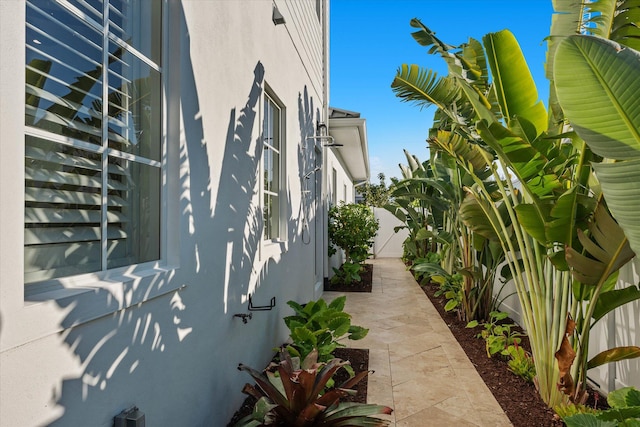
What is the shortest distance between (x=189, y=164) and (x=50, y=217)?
83cm

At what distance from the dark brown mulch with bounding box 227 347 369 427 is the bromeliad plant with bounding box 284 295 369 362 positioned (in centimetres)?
25

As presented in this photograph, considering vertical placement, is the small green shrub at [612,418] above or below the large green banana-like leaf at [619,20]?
below

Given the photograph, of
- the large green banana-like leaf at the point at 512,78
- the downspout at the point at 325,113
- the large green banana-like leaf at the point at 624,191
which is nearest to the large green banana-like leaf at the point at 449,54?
the large green banana-like leaf at the point at 512,78

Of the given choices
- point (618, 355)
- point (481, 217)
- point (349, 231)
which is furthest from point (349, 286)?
point (618, 355)

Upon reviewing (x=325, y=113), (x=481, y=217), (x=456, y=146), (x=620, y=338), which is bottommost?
(x=620, y=338)

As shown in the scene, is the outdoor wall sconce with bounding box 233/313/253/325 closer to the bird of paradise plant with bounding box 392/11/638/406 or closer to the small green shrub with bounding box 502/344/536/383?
the bird of paradise plant with bounding box 392/11/638/406

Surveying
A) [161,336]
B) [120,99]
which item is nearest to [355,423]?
[161,336]

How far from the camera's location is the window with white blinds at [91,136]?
1258 millimetres

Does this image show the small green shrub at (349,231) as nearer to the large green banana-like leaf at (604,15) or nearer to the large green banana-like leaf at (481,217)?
the large green banana-like leaf at (481,217)

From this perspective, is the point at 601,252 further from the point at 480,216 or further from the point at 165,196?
the point at 165,196

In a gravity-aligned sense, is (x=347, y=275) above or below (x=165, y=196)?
below

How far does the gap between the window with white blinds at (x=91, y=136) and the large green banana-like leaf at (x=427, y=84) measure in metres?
2.32

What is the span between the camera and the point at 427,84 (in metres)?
3.61

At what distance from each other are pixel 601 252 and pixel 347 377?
233 centimetres
